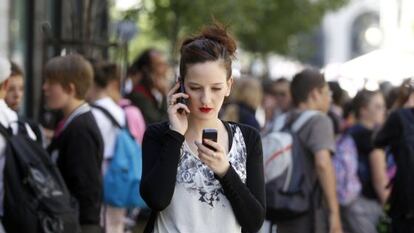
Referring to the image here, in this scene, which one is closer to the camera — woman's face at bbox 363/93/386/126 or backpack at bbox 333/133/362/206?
backpack at bbox 333/133/362/206

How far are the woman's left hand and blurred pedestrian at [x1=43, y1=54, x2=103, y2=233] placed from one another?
2.39 m

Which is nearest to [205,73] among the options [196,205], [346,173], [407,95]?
[196,205]

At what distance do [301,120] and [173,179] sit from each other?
3.56m

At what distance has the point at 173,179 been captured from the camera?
483cm

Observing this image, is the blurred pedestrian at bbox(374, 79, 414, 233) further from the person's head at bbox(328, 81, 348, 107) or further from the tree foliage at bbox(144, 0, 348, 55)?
the tree foliage at bbox(144, 0, 348, 55)

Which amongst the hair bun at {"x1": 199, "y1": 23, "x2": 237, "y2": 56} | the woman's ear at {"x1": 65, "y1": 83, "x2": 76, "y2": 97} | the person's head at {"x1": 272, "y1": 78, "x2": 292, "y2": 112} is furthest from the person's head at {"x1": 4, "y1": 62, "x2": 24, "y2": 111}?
the person's head at {"x1": 272, "y1": 78, "x2": 292, "y2": 112}

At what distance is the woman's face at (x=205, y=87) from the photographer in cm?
490

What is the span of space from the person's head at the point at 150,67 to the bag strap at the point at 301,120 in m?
2.92

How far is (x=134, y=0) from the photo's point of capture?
51.6ft

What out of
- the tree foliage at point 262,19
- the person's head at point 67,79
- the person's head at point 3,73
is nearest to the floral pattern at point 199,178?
the person's head at point 3,73

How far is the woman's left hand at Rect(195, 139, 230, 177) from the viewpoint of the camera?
4.81 metres

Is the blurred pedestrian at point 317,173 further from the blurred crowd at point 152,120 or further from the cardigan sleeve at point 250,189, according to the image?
the cardigan sleeve at point 250,189

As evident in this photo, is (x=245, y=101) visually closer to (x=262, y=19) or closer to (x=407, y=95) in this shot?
(x=407, y=95)

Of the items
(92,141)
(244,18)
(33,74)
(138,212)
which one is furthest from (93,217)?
(244,18)
